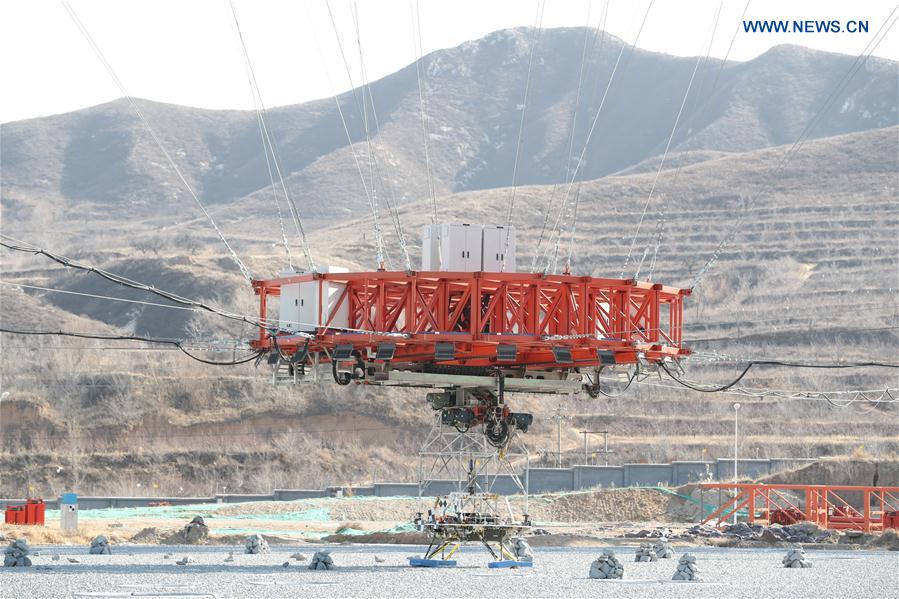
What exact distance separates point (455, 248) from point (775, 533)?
2077 centimetres

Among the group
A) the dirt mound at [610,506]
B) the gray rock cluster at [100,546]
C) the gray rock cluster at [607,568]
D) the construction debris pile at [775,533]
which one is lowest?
the dirt mound at [610,506]

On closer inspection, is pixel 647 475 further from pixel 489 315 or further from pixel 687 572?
pixel 687 572

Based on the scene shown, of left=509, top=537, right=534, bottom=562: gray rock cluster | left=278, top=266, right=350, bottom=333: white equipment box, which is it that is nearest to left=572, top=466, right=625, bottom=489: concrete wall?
left=509, top=537, right=534, bottom=562: gray rock cluster

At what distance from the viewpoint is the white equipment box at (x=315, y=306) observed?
37.0 meters

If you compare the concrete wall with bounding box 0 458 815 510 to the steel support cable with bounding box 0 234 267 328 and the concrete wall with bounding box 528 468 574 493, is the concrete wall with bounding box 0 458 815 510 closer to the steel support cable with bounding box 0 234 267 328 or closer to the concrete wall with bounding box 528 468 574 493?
the concrete wall with bounding box 528 468 574 493

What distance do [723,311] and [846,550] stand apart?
305 ft

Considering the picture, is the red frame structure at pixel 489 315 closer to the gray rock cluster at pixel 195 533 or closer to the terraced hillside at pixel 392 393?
the gray rock cluster at pixel 195 533

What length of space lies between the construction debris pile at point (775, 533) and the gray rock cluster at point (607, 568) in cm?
1987

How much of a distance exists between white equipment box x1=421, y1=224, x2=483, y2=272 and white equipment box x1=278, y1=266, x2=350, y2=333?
8.32 feet

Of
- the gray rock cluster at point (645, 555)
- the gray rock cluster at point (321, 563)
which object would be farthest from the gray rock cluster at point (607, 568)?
the gray rock cluster at point (645, 555)

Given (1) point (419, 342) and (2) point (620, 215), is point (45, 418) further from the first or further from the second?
(2) point (620, 215)

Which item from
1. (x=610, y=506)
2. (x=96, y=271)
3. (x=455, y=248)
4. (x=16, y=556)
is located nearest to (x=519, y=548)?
(x=455, y=248)

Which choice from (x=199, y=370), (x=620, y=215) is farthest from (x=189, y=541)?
(x=620, y=215)

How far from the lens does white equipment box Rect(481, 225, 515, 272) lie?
38812 millimetres
